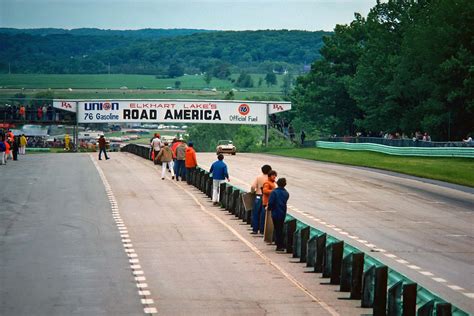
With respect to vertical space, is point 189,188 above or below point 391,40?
below

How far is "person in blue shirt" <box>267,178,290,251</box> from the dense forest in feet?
208

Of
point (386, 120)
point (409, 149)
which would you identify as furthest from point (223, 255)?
point (386, 120)

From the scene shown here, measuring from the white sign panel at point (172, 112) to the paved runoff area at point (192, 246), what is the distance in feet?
177

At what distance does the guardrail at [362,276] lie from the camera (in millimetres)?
15914

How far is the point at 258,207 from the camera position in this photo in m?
29.4

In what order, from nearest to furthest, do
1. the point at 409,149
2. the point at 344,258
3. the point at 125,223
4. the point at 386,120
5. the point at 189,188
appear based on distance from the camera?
the point at 344,258 < the point at 125,223 < the point at 189,188 < the point at 409,149 < the point at 386,120

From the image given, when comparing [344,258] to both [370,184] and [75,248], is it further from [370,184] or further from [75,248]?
[370,184]

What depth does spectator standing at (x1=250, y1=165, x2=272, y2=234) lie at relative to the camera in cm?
2902

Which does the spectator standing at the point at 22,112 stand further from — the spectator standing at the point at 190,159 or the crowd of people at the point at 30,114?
the spectator standing at the point at 190,159

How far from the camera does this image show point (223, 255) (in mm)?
25547

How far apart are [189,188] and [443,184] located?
12.4 meters

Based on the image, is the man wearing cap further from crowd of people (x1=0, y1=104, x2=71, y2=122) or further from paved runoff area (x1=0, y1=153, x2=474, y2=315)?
crowd of people (x1=0, y1=104, x2=71, y2=122)

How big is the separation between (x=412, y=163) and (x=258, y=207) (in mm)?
37800

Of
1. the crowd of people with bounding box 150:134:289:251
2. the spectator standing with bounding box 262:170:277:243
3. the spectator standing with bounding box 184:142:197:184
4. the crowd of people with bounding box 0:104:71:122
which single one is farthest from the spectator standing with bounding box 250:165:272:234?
the crowd of people with bounding box 0:104:71:122
